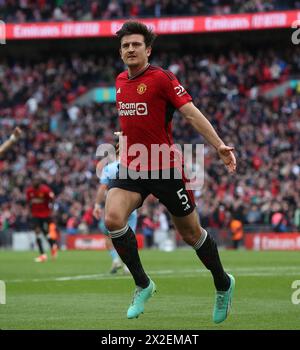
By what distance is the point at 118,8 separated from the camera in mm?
43438

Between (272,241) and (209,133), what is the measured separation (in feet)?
76.7

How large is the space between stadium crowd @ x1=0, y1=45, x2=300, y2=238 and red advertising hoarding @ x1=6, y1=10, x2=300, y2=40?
2181 mm

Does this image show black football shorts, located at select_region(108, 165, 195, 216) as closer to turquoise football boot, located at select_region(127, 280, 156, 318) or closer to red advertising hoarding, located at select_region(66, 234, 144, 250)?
turquoise football boot, located at select_region(127, 280, 156, 318)

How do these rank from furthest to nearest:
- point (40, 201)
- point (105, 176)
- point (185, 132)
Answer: point (185, 132)
point (40, 201)
point (105, 176)

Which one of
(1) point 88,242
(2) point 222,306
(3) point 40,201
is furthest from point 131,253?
(1) point 88,242

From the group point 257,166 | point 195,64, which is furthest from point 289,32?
point 257,166

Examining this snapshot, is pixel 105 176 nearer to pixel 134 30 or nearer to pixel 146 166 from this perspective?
pixel 146 166

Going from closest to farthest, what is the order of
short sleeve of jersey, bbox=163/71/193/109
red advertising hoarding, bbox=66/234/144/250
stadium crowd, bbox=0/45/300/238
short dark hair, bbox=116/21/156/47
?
short sleeve of jersey, bbox=163/71/193/109 → short dark hair, bbox=116/21/156/47 → stadium crowd, bbox=0/45/300/238 → red advertising hoarding, bbox=66/234/144/250

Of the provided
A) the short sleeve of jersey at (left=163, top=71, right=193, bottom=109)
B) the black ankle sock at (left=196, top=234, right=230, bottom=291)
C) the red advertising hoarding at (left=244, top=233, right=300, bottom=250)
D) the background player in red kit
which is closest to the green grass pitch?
the black ankle sock at (left=196, top=234, right=230, bottom=291)

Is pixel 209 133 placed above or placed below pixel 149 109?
below

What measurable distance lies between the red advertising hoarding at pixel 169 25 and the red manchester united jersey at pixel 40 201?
15.8m

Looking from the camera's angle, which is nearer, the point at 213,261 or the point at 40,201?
the point at 213,261

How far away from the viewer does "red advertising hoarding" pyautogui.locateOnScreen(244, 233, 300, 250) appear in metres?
31.7

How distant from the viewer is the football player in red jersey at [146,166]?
31.7ft
